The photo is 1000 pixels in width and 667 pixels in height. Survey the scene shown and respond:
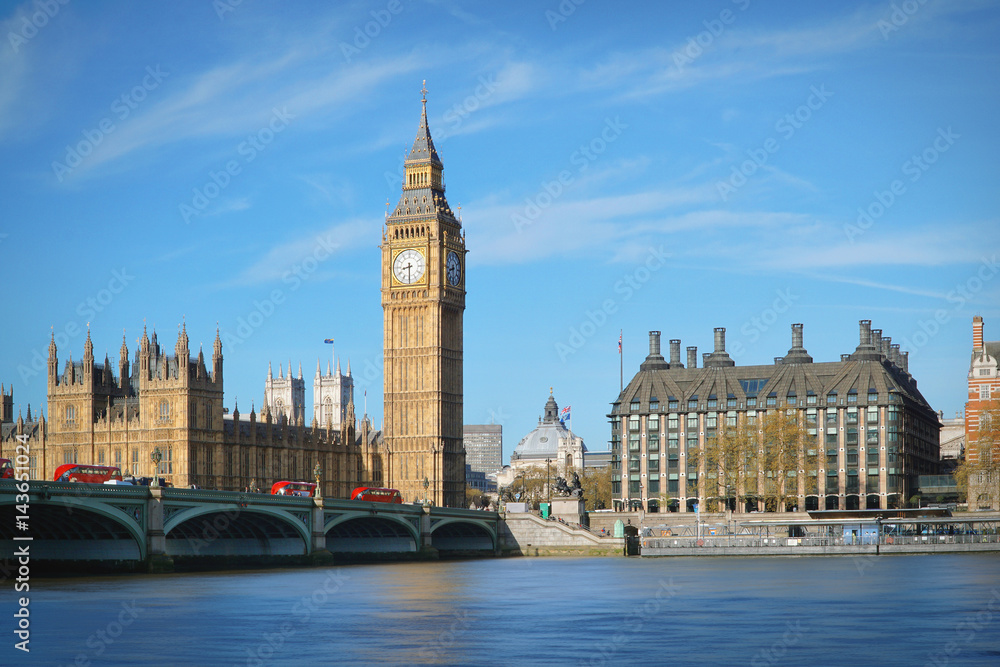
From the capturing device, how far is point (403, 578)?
76.6 meters

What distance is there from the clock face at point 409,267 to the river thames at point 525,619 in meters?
72.5

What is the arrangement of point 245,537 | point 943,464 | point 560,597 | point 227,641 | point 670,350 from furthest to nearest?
point 943,464 < point 670,350 < point 245,537 < point 560,597 < point 227,641

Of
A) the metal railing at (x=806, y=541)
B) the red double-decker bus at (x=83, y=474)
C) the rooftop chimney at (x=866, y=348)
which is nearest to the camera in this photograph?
the red double-decker bus at (x=83, y=474)

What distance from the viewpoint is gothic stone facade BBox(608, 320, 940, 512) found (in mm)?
137500

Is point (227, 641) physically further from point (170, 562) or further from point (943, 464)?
point (943, 464)

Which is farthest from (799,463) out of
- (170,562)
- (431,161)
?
(170,562)

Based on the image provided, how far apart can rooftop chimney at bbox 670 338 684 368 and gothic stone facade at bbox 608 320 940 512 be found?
16 cm

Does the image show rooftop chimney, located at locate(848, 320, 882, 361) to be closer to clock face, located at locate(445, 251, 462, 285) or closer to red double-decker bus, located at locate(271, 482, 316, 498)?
clock face, located at locate(445, 251, 462, 285)

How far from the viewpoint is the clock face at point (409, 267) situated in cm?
14800

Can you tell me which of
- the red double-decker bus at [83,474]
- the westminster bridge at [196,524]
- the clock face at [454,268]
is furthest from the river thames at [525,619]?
→ the clock face at [454,268]

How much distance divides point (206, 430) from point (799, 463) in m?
56.8

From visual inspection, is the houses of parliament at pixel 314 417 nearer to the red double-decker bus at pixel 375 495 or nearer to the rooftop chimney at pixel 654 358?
the red double-decker bus at pixel 375 495

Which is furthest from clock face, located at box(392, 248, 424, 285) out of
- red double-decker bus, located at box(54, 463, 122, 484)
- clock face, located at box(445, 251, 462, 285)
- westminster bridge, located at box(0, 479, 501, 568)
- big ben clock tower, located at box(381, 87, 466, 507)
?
red double-decker bus, located at box(54, 463, 122, 484)

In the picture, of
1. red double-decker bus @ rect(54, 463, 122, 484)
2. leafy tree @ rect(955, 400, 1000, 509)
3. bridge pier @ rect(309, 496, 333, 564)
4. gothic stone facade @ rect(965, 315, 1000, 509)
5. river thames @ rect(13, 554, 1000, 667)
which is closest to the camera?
river thames @ rect(13, 554, 1000, 667)
